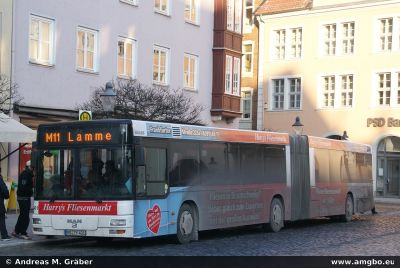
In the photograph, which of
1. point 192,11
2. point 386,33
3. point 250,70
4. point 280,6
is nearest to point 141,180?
point 192,11

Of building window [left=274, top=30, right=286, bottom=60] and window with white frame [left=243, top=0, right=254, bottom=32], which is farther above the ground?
window with white frame [left=243, top=0, right=254, bottom=32]

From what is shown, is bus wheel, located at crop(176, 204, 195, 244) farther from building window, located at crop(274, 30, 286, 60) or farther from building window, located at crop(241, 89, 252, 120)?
building window, located at crop(241, 89, 252, 120)

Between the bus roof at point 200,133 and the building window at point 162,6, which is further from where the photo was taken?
the building window at point 162,6

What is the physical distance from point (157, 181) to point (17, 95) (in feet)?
34.6

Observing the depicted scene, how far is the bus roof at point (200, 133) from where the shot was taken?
623 inches

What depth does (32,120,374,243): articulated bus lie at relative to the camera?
15.4 metres

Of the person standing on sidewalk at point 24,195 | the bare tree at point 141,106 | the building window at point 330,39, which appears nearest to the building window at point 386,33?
the building window at point 330,39

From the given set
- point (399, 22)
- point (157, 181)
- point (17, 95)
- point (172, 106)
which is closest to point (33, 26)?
point (17, 95)

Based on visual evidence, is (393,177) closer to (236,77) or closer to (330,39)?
(330,39)

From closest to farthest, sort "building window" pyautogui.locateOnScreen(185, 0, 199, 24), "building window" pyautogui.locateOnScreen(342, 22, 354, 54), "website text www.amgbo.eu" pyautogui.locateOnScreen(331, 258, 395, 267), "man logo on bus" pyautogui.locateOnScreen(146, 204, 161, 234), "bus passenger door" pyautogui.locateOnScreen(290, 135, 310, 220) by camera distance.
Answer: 1. "website text www.amgbo.eu" pyautogui.locateOnScreen(331, 258, 395, 267)
2. "man logo on bus" pyautogui.locateOnScreen(146, 204, 161, 234)
3. "bus passenger door" pyautogui.locateOnScreen(290, 135, 310, 220)
4. "building window" pyautogui.locateOnScreen(185, 0, 199, 24)
5. "building window" pyautogui.locateOnScreen(342, 22, 354, 54)

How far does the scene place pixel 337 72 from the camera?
47844mm

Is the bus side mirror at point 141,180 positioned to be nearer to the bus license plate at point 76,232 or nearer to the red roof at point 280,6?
the bus license plate at point 76,232

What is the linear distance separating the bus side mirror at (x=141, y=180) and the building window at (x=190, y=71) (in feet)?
63.9

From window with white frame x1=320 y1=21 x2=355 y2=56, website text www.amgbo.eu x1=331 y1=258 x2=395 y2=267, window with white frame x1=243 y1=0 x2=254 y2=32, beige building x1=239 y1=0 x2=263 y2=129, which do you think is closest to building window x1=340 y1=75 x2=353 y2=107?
window with white frame x1=320 y1=21 x2=355 y2=56
